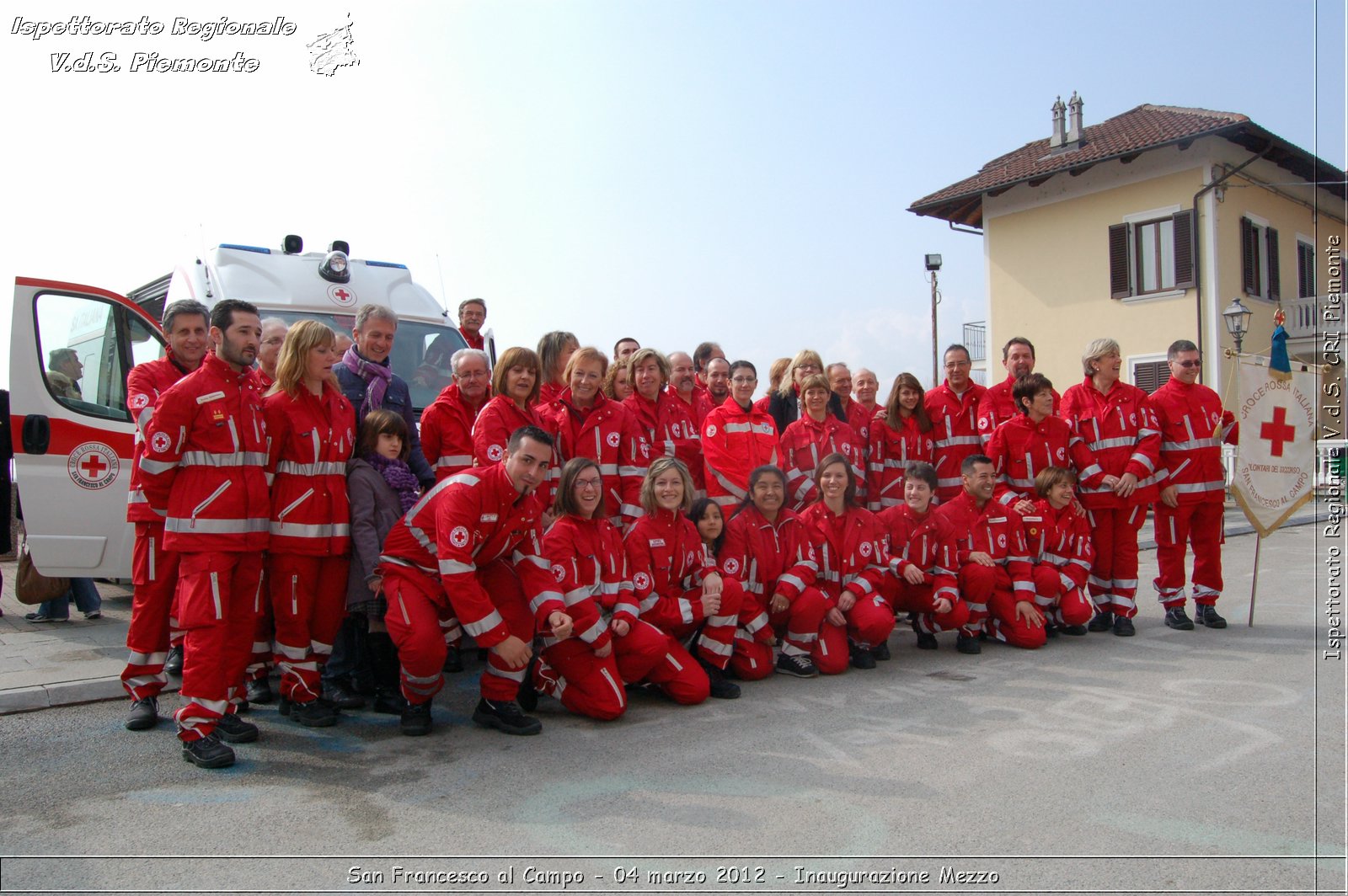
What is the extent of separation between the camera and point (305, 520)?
488 centimetres

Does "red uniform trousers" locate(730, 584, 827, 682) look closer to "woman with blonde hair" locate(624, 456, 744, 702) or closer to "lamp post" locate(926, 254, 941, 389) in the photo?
"woman with blonde hair" locate(624, 456, 744, 702)

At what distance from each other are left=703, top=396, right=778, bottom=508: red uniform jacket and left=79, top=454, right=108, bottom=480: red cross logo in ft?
14.1

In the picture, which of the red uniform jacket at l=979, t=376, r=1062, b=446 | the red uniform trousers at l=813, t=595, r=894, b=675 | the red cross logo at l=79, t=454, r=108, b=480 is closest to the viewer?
the red uniform trousers at l=813, t=595, r=894, b=675

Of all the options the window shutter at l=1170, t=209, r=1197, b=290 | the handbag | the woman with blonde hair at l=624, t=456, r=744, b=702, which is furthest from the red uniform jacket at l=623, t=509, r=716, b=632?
the window shutter at l=1170, t=209, r=1197, b=290

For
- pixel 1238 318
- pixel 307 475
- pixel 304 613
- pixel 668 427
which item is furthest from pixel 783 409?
pixel 1238 318

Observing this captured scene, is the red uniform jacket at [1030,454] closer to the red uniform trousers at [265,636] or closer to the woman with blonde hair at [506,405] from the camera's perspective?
the woman with blonde hair at [506,405]

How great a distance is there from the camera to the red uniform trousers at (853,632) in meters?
6.07

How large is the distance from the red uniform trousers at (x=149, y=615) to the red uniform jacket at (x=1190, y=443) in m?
6.90

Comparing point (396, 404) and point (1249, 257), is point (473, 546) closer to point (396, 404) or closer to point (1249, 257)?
point (396, 404)

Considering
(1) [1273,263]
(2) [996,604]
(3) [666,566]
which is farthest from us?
(1) [1273,263]

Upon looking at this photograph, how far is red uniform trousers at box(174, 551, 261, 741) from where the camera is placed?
436cm

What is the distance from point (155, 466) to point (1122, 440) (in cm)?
663

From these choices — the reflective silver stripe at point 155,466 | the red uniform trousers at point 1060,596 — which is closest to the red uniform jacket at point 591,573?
the reflective silver stripe at point 155,466

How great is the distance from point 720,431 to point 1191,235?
70.6 feet
